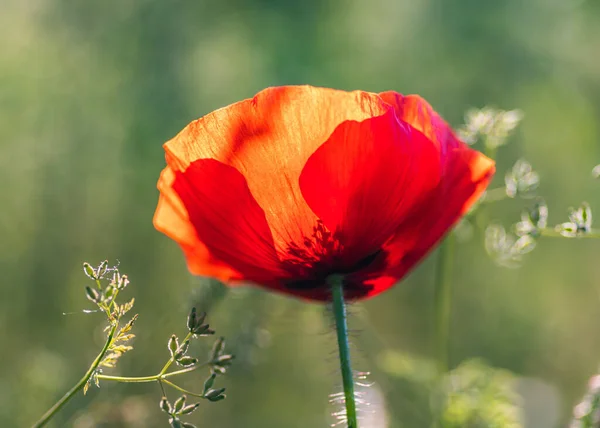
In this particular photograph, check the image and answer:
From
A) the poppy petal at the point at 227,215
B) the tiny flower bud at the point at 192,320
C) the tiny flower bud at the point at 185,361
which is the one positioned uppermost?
the poppy petal at the point at 227,215

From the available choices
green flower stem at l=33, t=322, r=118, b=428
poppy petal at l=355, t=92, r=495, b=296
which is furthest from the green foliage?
green flower stem at l=33, t=322, r=118, b=428

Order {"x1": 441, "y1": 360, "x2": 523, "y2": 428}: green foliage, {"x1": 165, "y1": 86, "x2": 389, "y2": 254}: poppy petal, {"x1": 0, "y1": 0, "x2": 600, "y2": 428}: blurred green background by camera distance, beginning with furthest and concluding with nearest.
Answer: {"x1": 0, "y1": 0, "x2": 600, "y2": 428}: blurred green background < {"x1": 441, "y1": 360, "x2": 523, "y2": 428}: green foliage < {"x1": 165, "y1": 86, "x2": 389, "y2": 254}: poppy petal

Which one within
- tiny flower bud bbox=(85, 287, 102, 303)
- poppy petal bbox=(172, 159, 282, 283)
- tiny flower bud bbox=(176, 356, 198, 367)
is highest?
poppy petal bbox=(172, 159, 282, 283)

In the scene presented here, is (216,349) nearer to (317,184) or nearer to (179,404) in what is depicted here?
(179,404)

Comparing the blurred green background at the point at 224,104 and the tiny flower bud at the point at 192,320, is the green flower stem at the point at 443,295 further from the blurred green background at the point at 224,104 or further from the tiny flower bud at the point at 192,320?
the tiny flower bud at the point at 192,320

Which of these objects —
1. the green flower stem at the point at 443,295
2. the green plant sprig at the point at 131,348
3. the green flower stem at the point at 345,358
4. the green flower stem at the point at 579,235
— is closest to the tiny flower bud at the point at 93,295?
the green plant sprig at the point at 131,348

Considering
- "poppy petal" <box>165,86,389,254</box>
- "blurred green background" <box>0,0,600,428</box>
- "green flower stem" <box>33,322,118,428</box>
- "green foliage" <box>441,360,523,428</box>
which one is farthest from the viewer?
"blurred green background" <box>0,0,600,428</box>

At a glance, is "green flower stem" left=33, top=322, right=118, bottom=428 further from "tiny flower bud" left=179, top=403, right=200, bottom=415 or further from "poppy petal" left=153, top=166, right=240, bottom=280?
"poppy petal" left=153, top=166, right=240, bottom=280
